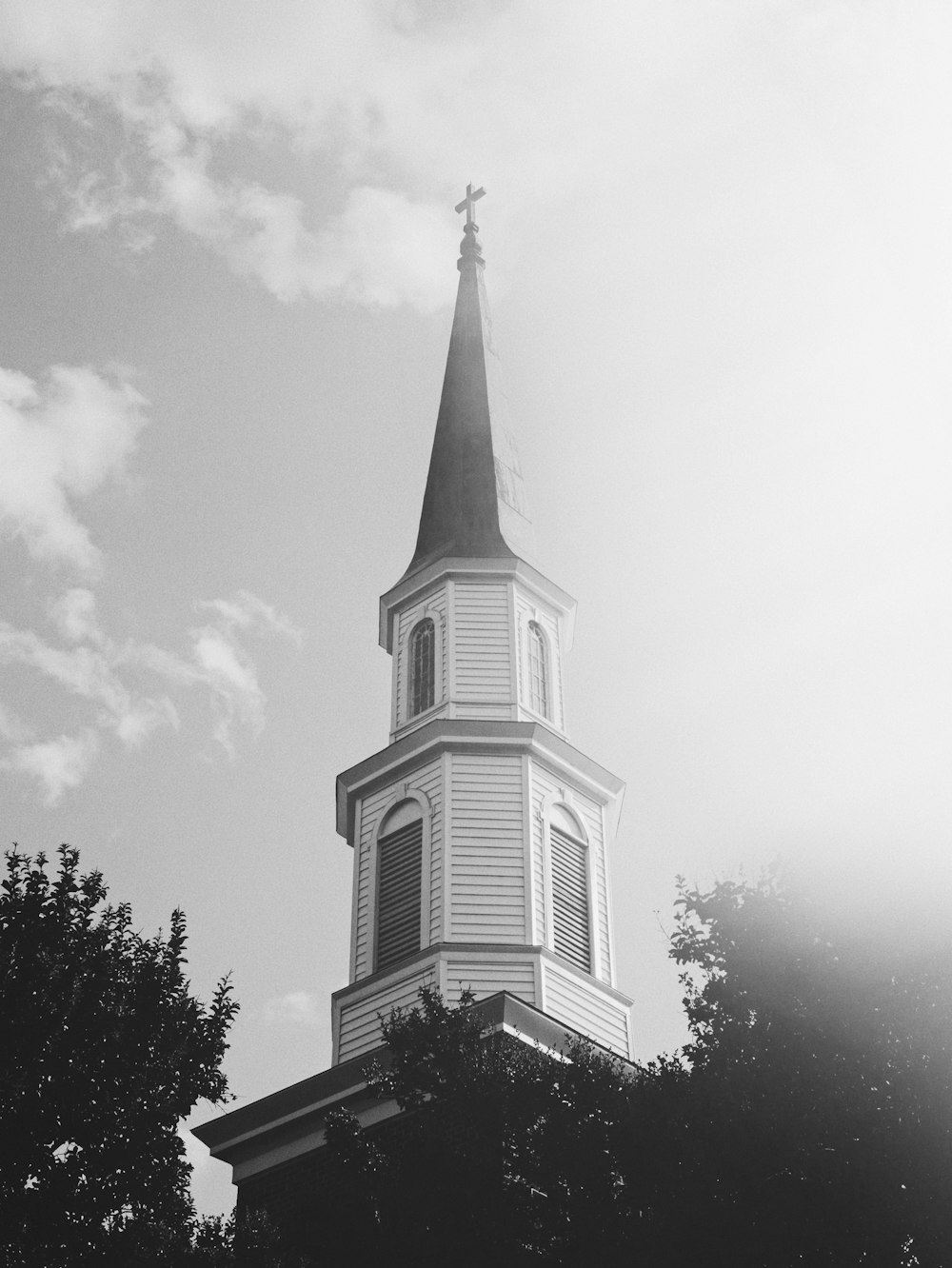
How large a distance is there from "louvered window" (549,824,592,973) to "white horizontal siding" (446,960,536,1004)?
1163 mm

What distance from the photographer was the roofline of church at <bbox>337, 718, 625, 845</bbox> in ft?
85.4

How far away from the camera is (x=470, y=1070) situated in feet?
51.9

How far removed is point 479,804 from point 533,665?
3799 mm

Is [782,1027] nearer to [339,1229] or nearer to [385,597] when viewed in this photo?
[339,1229]

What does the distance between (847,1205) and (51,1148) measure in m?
8.33

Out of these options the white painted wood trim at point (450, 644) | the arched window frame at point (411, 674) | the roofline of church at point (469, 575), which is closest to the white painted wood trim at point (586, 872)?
the white painted wood trim at point (450, 644)

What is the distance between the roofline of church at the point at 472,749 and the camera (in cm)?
2602

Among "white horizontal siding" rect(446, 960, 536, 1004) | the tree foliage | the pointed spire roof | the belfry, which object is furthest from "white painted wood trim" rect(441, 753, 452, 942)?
the tree foliage

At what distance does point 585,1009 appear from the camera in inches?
936

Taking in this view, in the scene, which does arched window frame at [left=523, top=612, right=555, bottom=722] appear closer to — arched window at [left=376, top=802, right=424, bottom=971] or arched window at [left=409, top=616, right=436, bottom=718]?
arched window at [left=409, top=616, right=436, bottom=718]

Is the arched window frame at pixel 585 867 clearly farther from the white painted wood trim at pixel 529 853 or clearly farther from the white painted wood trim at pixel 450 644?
the white painted wood trim at pixel 450 644

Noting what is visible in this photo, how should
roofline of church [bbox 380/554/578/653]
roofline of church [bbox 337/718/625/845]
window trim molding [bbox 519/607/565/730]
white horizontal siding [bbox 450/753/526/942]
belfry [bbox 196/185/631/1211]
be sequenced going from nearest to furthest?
1. belfry [bbox 196/185/631/1211]
2. white horizontal siding [bbox 450/753/526/942]
3. roofline of church [bbox 337/718/625/845]
4. window trim molding [bbox 519/607/565/730]
5. roofline of church [bbox 380/554/578/653]

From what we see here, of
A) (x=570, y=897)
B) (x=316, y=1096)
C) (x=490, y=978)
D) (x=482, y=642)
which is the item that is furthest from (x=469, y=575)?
(x=316, y=1096)

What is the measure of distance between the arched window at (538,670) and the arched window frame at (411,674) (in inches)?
65.6
